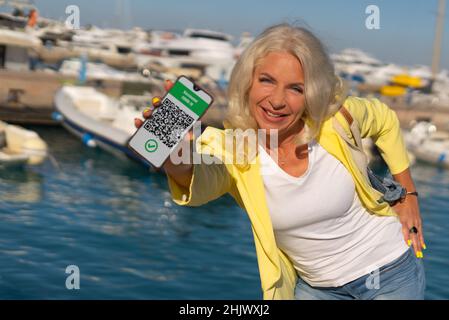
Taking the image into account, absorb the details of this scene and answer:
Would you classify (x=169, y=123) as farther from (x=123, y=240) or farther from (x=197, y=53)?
(x=197, y=53)

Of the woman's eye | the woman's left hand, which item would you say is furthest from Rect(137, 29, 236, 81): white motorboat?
the woman's eye

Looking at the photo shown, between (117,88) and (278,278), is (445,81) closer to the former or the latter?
(117,88)

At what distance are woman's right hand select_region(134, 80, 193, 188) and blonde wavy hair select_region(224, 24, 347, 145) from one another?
45 cm

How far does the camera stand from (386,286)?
287cm

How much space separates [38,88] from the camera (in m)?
25.8

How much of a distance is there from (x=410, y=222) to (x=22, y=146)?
1685 centimetres

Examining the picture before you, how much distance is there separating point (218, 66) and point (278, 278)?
3930 centimetres

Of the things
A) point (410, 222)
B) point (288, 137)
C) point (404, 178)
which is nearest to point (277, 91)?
point (288, 137)

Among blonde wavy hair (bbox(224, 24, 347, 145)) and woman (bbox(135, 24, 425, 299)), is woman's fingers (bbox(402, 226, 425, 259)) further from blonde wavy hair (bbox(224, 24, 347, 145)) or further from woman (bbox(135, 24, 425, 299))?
blonde wavy hair (bbox(224, 24, 347, 145))

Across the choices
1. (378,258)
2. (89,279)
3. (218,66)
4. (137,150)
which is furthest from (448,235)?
Answer: (218,66)

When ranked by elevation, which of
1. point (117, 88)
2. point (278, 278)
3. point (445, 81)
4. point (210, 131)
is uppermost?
point (210, 131)

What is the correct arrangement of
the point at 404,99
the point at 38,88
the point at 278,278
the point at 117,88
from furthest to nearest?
the point at 404,99, the point at 117,88, the point at 38,88, the point at 278,278

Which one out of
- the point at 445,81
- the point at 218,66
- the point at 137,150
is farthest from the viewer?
the point at 445,81
